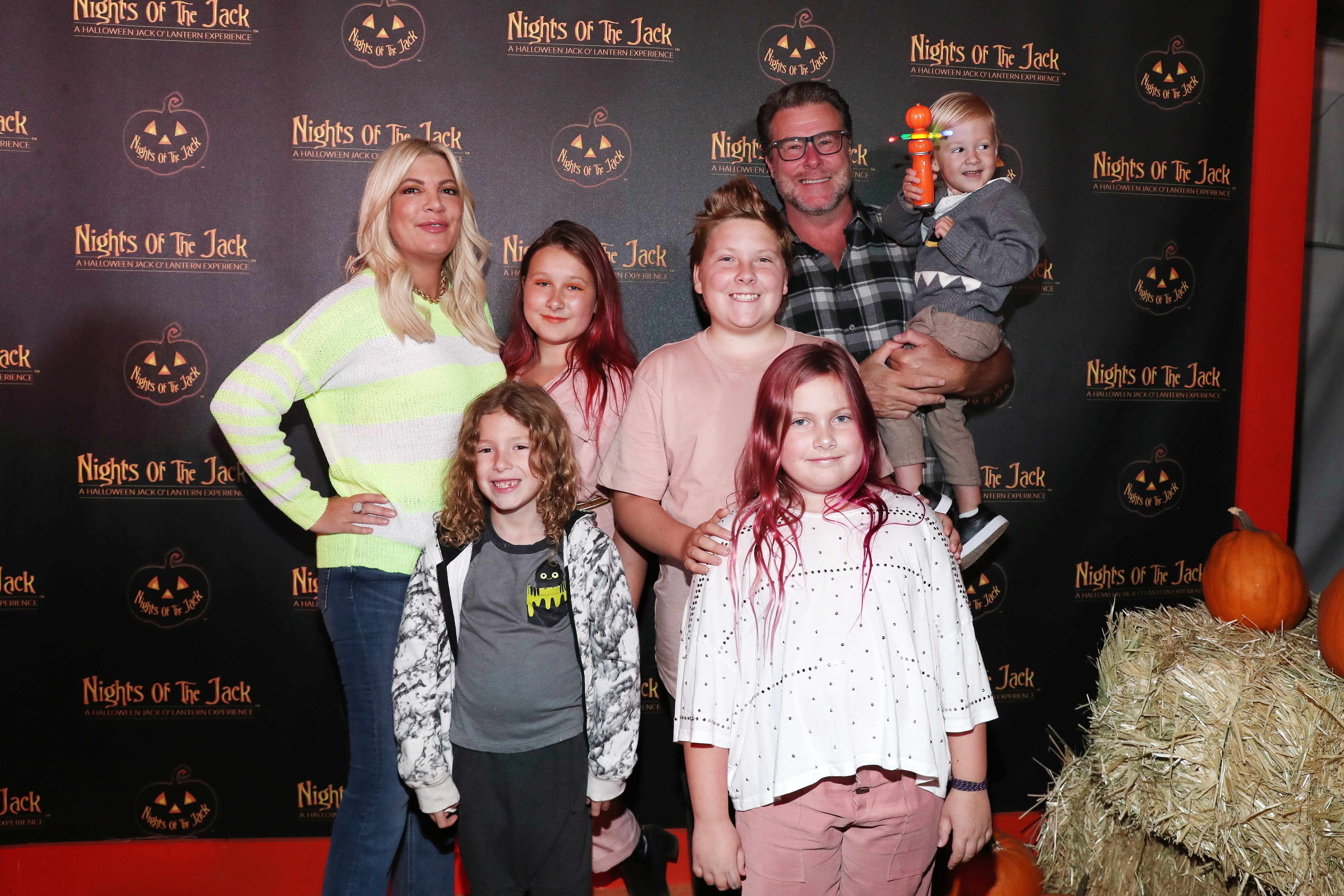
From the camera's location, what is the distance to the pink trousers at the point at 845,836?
1687mm

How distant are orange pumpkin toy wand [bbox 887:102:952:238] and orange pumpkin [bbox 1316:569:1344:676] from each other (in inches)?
55.7

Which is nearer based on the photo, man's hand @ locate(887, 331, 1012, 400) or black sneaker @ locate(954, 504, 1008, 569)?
man's hand @ locate(887, 331, 1012, 400)

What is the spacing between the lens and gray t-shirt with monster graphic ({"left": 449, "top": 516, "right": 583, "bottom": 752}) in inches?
80.4

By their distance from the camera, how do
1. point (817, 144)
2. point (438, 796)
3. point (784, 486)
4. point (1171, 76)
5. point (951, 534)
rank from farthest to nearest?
point (1171, 76)
point (817, 144)
point (951, 534)
point (438, 796)
point (784, 486)

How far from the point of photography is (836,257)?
8.89 feet

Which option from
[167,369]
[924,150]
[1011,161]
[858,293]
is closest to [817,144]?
[924,150]

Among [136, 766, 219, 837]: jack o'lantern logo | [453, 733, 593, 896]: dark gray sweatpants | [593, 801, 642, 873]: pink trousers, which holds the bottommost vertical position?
[136, 766, 219, 837]: jack o'lantern logo

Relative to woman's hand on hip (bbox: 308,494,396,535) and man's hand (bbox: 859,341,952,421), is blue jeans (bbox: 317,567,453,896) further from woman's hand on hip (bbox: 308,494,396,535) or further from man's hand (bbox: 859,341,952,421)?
man's hand (bbox: 859,341,952,421)

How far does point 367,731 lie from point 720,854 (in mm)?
1008

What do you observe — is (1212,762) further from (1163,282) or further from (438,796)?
(438,796)

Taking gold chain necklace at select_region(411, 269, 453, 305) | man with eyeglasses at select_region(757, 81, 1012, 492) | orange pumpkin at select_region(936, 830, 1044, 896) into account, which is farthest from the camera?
orange pumpkin at select_region(936, 830, 1044, 896)

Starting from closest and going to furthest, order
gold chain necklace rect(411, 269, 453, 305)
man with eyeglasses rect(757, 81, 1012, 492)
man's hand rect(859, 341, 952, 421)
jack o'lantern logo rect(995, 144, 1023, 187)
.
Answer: gold chain necklace rect(411, 269, 453, 305) → man's hand rect(859, 341, 952, 421) → man with eyeglasses rect(757, 81, 1012, 492) → jack o'lantern logo rect(995, 144, 1023, 187)

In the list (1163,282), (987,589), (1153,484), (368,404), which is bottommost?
(987,589)

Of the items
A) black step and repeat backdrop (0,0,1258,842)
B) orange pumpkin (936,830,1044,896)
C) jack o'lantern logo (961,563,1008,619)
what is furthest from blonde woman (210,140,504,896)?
jack o'lantern logo (961,563,1008,619)
